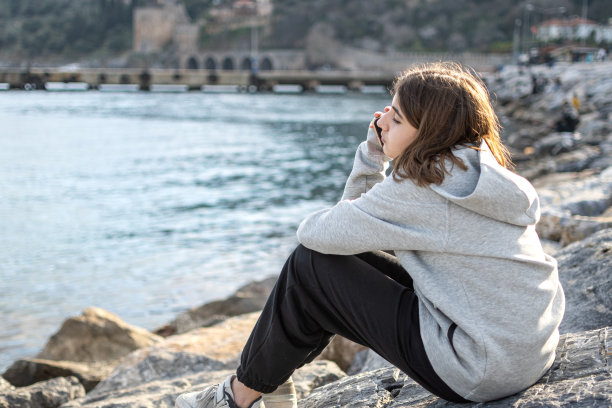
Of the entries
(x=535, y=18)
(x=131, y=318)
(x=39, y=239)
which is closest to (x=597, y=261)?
(x=131, y=318)

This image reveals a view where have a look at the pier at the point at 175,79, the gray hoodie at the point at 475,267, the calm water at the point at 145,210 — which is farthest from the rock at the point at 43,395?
the pier at the point at 175,79

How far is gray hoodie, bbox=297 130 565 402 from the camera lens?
153cm

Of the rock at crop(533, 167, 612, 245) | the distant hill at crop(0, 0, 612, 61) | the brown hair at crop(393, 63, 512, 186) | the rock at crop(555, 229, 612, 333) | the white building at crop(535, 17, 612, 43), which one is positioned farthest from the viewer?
the distant hill at crop(0, 0, 612, 61)

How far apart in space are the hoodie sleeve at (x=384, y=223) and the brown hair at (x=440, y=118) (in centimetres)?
5

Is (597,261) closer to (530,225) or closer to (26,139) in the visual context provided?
(530,225)

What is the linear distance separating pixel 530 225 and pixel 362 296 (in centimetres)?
43

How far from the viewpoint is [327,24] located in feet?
256

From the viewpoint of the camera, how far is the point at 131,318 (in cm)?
596

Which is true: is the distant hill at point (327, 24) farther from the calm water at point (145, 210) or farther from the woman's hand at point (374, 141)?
the woman's hand at point (374, 141)

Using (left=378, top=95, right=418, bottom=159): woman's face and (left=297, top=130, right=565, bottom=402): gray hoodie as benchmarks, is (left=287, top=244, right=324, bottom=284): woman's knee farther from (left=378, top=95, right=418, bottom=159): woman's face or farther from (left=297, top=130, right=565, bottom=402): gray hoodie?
(left=378, top=95, right=418, bottom=159): woman's face

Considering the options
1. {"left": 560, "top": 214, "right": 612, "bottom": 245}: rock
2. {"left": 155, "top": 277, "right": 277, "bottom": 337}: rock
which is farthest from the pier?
{"left": 560, "top": 214, "right": 612, "bottom": 245}: rock

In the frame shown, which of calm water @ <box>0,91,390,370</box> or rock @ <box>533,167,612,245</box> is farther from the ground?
rock @ <box>533,167,612,245</box>

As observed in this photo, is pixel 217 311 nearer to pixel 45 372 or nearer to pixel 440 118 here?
pixel 45 372

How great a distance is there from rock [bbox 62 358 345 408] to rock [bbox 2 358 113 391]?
22.6 inches
